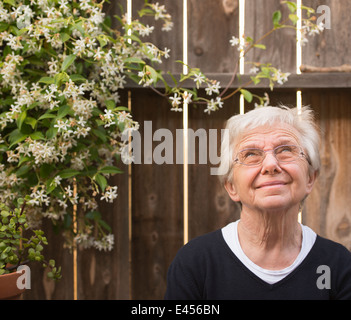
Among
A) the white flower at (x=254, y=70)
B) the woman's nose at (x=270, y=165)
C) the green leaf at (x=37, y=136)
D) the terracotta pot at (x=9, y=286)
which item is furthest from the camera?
the white flower at (x=254, y=70)

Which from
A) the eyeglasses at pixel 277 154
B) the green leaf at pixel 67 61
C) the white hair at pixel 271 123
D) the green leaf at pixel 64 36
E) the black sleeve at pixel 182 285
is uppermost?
the green leaf at pixel 64 36

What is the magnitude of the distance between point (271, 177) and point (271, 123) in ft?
0.46

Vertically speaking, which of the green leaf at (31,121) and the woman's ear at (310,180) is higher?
the green leaf at (31,121)

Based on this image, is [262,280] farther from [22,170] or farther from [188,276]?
[22,170]

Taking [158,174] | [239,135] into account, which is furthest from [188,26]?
[239,135]

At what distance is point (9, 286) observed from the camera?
4.31 ft

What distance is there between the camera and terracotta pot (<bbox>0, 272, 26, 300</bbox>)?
1.29m

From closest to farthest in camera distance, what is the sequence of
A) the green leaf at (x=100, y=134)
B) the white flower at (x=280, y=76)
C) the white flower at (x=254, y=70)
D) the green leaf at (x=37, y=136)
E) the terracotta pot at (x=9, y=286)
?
the terracotta pot at (x=9, y=286) → the green leaf at (x=37, y=136) → the green leaf at (x=100, y=134) → the white flower at (x=280, y=76) → the white flower at (x=254, y=70)

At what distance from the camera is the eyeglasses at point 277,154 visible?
101 centimetres

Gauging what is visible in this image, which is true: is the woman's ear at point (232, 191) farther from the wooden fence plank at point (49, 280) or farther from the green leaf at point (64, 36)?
the wooden fence plank at point (49, 280)

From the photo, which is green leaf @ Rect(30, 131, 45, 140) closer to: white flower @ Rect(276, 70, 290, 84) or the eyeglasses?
the eyeglasses

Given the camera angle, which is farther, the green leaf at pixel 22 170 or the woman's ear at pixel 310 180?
the green leaf at pixel 22 170

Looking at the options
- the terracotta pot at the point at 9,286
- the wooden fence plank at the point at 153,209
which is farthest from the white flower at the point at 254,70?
the terracotta pot at the point at 9,286
